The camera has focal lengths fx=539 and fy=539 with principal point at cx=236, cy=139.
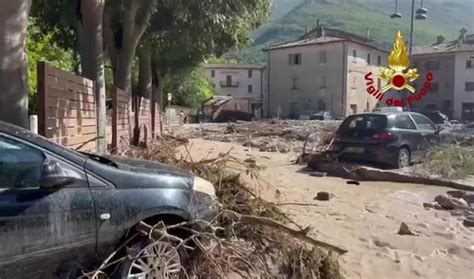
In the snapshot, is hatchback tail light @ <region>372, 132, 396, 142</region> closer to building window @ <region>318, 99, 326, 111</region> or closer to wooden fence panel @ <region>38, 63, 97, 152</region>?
wooden fence panel @ <region>38, 63, 97, 152</region>

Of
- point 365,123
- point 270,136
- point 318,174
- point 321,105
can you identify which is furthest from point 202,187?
point 321,105

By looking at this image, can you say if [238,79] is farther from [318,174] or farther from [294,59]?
[318,174]

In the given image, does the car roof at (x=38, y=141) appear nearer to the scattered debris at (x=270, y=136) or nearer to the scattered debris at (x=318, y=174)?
the scattered debris at (x=318, y=174)

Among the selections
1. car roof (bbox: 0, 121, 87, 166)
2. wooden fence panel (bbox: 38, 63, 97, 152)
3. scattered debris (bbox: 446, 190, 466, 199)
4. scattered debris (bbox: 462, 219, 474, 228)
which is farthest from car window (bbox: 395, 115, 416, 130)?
car roof (bbox: 0, 121, 87, 166)

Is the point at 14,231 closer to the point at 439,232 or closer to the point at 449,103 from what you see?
the point at 439,232

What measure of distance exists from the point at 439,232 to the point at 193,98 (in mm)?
53973

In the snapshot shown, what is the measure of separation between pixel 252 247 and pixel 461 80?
65274 millimetres

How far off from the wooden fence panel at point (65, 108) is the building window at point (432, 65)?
2500 inches

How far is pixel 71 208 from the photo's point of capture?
3.98m

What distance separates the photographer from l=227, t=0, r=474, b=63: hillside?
147 metres

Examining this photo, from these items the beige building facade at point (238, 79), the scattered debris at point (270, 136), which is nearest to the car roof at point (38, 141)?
the scattered debris at point (270, 136)

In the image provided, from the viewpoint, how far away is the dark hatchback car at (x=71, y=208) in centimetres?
375

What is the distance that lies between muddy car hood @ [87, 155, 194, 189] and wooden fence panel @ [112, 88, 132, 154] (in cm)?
650

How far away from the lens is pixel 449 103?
65062mm
